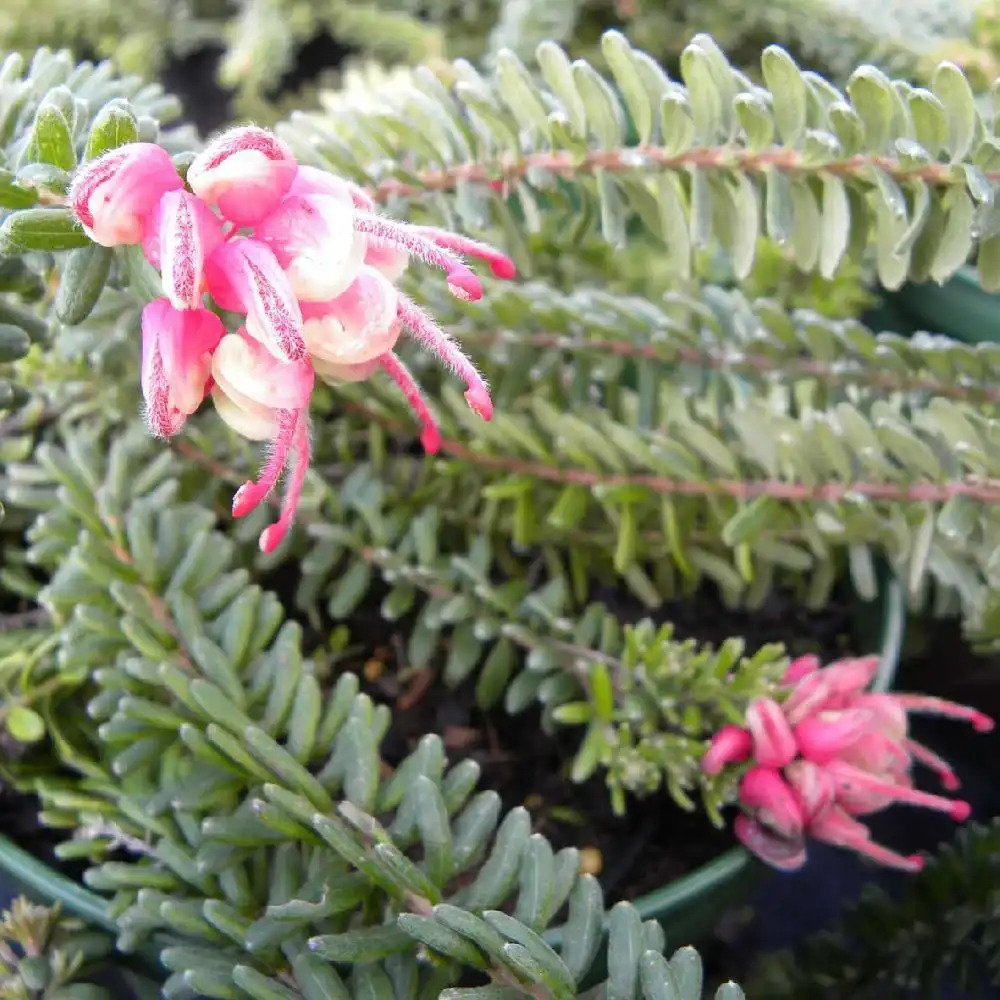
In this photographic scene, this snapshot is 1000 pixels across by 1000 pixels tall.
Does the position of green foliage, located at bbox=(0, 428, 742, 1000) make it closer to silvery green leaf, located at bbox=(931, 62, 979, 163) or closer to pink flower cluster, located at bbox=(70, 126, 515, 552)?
pink flower cluster, located at bbox=(70, 126, 515, 552)

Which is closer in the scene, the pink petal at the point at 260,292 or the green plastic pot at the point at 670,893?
the pink petal at the point at 260,292

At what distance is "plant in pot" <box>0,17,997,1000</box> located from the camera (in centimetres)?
30

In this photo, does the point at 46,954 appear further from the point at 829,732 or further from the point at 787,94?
the point at 787,94

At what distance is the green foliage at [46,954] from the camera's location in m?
0.38

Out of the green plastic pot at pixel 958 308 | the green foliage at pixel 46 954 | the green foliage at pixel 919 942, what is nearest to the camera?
the green foliage at pixel 46 954

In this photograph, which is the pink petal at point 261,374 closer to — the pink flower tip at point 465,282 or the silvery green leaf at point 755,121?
the pink flower tip at point 465,282

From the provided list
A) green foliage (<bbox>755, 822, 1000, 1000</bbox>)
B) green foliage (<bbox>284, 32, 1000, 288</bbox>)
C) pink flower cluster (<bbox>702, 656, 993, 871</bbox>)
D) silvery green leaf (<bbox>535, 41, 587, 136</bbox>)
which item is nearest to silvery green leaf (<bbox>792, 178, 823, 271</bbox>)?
green foliage (<bbox>284, 32, 1000, 288</bbox>)

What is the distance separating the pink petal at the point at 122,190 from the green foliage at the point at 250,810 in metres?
0.19

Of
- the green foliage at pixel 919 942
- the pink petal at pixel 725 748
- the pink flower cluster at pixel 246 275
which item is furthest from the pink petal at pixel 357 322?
the green foliage at pixel 919 942

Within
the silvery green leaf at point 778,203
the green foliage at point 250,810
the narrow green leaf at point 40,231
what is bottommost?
the green foliage at point 250,810

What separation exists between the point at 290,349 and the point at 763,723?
0.29m

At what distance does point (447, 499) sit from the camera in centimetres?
58

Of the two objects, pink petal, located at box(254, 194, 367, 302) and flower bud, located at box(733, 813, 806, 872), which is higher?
pink petal, located at box(254, 194, 367, 302)

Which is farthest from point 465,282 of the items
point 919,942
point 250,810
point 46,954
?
point 919,942
